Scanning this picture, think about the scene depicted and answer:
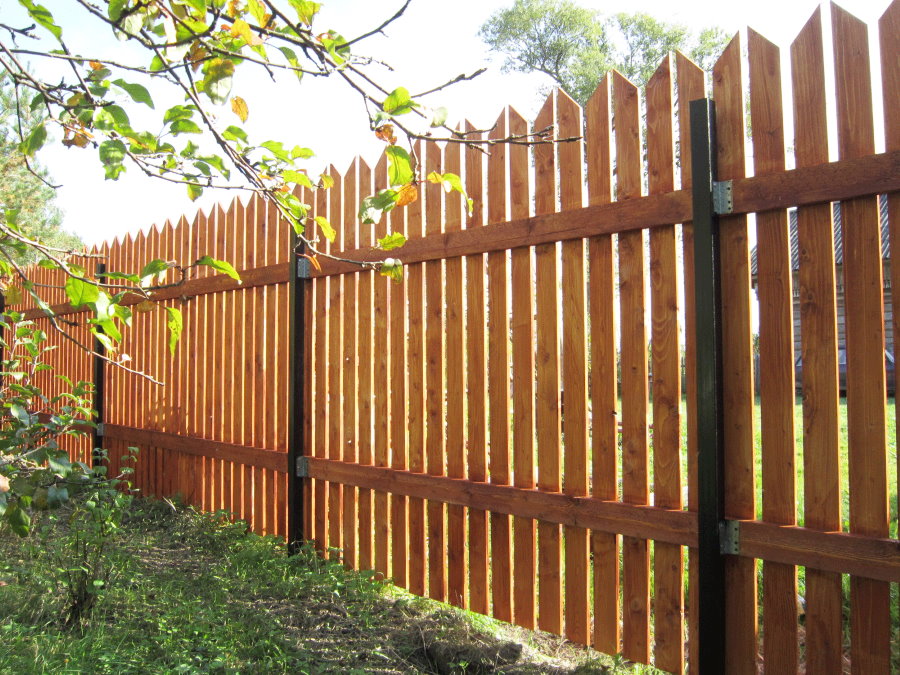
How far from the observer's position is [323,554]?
3.99 m

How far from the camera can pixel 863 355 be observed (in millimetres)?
2256

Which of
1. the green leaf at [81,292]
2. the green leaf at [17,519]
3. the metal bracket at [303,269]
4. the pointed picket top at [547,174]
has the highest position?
the pointed picket top at [547,174]

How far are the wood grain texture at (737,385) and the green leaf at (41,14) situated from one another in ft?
6.65

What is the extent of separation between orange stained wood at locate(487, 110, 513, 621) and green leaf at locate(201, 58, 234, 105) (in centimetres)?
192

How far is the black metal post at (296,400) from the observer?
4.09 meters

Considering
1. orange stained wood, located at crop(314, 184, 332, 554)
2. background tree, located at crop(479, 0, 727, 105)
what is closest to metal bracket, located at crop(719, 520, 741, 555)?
orange stained wood, located at crop(314, 184, 332, 554)

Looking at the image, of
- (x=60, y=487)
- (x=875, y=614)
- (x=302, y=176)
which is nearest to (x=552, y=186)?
(x=302, y=176)

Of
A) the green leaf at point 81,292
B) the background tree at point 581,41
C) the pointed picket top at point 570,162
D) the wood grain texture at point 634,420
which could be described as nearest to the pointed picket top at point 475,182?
the pointed picket top at point 570,162

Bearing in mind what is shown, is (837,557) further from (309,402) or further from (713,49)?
(713,49)

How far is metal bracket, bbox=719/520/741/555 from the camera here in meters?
2.41

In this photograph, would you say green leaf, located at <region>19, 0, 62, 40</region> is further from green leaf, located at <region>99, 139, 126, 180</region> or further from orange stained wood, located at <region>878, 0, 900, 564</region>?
orange stained wood, located at <region>878, 0, 900, 564</region>

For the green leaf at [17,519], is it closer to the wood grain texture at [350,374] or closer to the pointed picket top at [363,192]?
the wood grain texture at [350,374]

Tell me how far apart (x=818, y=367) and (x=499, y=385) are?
1.25 m

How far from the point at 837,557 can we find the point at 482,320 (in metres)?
1.60
